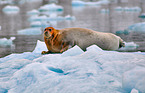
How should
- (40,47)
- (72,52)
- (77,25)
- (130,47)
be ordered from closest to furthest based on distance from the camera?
(72,52) < (40,47) < (130,47) < (77,25)

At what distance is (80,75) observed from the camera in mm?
2459

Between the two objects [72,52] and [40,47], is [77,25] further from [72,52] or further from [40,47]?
A: [72,52]

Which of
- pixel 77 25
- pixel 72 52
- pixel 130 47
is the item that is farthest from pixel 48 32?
pixel 77 25

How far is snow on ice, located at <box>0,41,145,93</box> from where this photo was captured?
217 cm

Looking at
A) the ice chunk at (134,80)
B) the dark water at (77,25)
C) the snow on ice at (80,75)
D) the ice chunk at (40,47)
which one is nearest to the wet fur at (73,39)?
the ice chunk at (40,47)

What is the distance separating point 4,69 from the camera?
9.62 ft

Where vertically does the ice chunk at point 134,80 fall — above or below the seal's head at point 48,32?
A: below

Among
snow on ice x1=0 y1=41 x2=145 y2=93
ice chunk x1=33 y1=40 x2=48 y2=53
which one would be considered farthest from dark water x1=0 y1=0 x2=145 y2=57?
snow on ice x1=0 y1=41 x2=145 y2=93

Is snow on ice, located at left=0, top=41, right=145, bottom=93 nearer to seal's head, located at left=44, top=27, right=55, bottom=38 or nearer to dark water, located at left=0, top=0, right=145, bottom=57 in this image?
seal's head, located at left=44, top=27, right=55, bottom=38

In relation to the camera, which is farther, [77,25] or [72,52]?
[77,25]

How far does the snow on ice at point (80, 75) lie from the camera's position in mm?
2166

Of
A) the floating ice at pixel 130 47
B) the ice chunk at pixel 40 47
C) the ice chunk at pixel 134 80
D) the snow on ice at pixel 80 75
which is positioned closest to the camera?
the ice chunk at pixel 134 80

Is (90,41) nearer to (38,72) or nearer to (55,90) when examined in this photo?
(38,72)

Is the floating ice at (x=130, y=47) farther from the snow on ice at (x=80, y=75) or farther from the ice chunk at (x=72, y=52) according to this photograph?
the snow on ice at (x=80, y=75)
